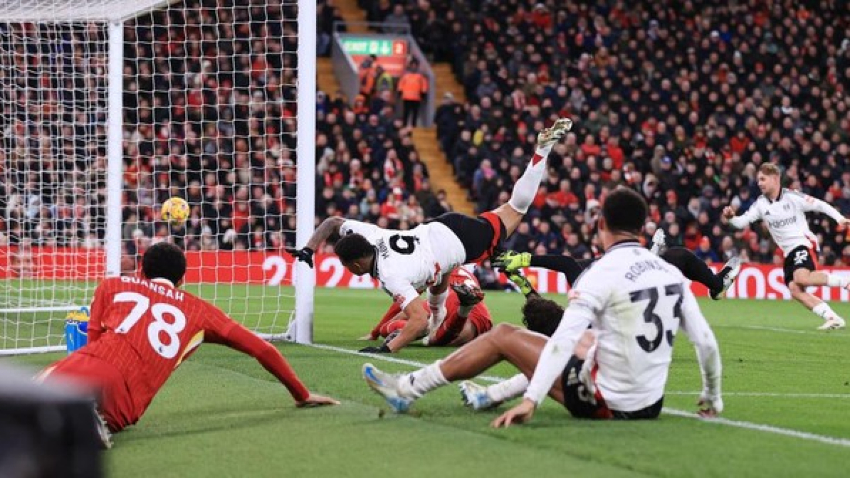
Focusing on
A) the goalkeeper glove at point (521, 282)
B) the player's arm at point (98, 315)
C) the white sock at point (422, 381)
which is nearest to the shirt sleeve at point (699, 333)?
the white sock at point (422, 381)

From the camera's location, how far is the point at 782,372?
10.5m

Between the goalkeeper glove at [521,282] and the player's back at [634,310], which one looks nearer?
the player's back at [634,310]

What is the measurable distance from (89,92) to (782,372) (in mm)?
9408

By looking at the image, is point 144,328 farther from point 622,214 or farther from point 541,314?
point 541,314

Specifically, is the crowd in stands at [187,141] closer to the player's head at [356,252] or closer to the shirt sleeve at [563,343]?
the player's head at [356,252]

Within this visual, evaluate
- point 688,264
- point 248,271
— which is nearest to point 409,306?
point 688,264

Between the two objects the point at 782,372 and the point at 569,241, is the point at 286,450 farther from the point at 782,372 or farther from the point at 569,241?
the point at 569,241

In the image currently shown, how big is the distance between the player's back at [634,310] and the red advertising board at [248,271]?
34.4 feet

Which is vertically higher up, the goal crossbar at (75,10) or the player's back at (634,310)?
the goal crossbar at (75,10)

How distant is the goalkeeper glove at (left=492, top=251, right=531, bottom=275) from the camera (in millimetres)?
11258

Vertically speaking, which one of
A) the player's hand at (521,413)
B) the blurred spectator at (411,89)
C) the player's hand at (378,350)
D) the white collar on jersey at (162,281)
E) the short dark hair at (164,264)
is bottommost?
the player's hand at (378,350)

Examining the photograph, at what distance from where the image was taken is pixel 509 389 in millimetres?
7074

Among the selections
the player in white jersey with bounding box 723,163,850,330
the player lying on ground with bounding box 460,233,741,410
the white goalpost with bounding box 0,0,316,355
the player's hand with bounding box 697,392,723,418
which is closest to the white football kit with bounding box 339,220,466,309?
the player lying on ground with bounding box 460,233,741,410

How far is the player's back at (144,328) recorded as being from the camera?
649 centimetres
